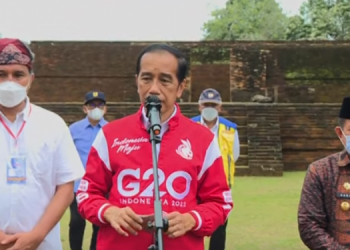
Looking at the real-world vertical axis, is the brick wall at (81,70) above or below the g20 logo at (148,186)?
above

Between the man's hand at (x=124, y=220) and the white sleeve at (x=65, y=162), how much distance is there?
1.71 feet

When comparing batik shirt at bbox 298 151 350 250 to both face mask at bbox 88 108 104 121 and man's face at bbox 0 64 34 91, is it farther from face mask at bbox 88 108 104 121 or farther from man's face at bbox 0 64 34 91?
face mask at bbox 88 108 104 121

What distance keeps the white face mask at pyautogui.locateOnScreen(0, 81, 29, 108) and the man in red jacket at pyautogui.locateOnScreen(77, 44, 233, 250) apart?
0.44m

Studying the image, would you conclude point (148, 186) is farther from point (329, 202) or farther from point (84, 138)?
point (84, 138)

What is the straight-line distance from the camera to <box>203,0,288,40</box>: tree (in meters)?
46.4

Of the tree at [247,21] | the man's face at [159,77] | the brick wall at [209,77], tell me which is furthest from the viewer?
the tree at [247,21]

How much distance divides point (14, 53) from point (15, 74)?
91 millimetres

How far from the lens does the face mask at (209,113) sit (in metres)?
5.41

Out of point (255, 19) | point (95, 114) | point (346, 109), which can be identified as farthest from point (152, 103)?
point (255, 19)

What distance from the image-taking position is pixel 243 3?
51250mm

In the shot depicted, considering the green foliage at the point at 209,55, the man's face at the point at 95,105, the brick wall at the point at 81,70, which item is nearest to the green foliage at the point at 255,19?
the green foliage at the point at 209,55

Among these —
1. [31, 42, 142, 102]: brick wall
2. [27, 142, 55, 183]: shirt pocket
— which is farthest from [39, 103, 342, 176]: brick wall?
[27, 142, 55, 183]: shirt pocket

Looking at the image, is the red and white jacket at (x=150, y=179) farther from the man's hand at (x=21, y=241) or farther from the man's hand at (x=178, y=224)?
the man's hand at (x=21, y=241)

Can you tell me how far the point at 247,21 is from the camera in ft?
158
